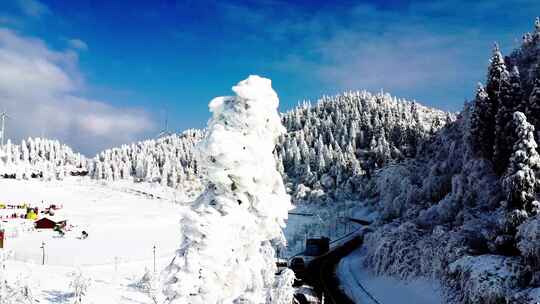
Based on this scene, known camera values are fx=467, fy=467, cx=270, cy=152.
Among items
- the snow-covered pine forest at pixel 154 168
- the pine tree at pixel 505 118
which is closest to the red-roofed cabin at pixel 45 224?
the pine tree at pixel 505 118

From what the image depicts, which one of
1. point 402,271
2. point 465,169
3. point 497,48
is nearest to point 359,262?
point 402,271

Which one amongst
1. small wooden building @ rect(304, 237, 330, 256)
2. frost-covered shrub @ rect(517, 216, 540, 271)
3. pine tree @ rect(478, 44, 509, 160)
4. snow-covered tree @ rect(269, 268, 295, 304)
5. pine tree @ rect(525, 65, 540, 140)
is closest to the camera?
snow-covered tree @ rect(269, 268, 295, 304)

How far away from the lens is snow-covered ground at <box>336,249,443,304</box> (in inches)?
1164

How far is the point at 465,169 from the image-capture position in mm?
41219

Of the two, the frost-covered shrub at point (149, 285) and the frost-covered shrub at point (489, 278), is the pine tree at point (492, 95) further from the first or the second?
the frost-covered shrub at point (149, 285)

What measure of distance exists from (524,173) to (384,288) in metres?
13.9

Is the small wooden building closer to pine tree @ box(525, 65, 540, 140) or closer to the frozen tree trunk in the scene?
pine tree @ box(525, 65, 540, 140)

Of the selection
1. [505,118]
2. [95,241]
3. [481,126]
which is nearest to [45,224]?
[95,241]

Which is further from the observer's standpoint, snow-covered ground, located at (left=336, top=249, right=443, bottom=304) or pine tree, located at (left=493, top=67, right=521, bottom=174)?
pine tree, located at (left=493, top=67, right=521, bottom=174)

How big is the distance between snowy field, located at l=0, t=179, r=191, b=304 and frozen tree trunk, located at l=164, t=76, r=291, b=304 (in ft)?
58.9

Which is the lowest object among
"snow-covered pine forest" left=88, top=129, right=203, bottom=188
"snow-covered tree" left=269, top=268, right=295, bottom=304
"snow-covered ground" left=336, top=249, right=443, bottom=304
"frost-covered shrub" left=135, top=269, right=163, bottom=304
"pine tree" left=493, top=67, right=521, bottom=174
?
"snow-covered ground" left=336, top=249, right=443, bottom=304

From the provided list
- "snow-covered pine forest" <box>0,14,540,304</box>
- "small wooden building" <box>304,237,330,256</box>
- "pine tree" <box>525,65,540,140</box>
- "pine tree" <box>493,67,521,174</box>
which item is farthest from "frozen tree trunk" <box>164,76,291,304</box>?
"small wooden building" <box>304,237,330,256</box>

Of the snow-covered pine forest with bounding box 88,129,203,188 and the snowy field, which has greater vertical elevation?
the snow-covered pine forest with bounding box 88,129,203,188

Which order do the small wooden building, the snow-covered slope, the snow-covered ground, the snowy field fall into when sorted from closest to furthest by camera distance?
1. the snow-covered slope
2. the snowy field
3. the snow-covered ground
4. the small wooden building
